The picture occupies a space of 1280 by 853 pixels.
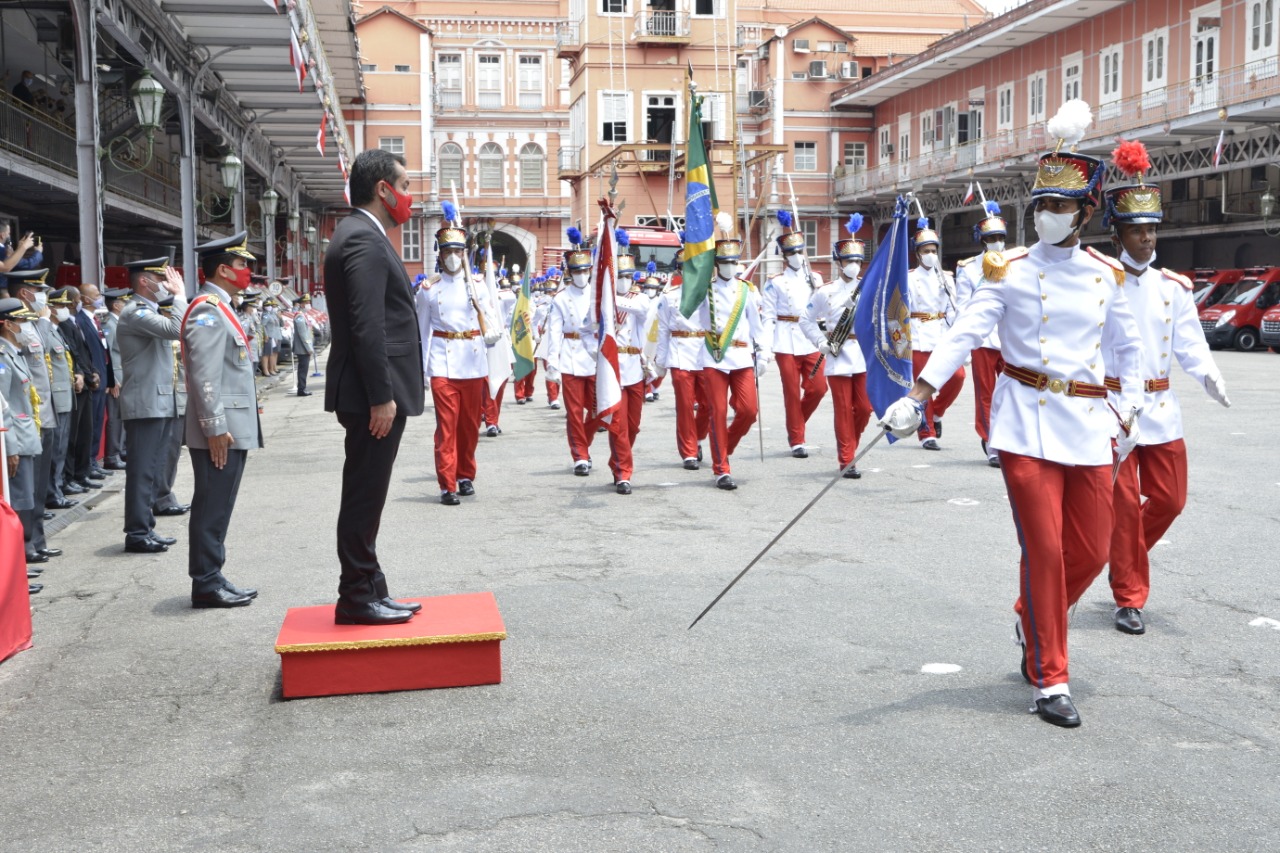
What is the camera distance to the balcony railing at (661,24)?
49.8 m

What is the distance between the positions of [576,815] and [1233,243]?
128 feet

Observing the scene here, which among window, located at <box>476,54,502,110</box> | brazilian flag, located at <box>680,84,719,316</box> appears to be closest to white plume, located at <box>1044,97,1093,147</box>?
brazilian flag, located at <box>680,84,719,316</box>

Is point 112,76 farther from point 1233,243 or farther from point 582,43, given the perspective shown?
point 582,43

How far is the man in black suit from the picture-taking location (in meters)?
5.50

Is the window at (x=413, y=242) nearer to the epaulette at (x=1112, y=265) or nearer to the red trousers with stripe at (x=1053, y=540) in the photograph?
the epaulette at (x=1112, y=265)

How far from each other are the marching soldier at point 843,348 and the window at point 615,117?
3847 cm

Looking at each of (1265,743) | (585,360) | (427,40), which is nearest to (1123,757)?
(1265,743)

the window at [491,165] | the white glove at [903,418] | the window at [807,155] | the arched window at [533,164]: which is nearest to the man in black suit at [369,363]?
the white glove at [903,418]

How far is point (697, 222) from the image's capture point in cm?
1024

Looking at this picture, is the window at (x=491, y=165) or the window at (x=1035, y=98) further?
the window at (x=491, y=165)

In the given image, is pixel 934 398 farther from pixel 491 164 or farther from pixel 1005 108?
pixel 491 164

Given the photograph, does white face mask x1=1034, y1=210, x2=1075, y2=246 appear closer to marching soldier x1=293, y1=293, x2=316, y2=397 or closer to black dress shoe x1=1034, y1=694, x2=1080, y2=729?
black dress shoe x1=1034, y1=694, x2=1080, y2=729

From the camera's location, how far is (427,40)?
58.8m

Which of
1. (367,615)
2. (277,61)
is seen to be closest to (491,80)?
(277,61)
